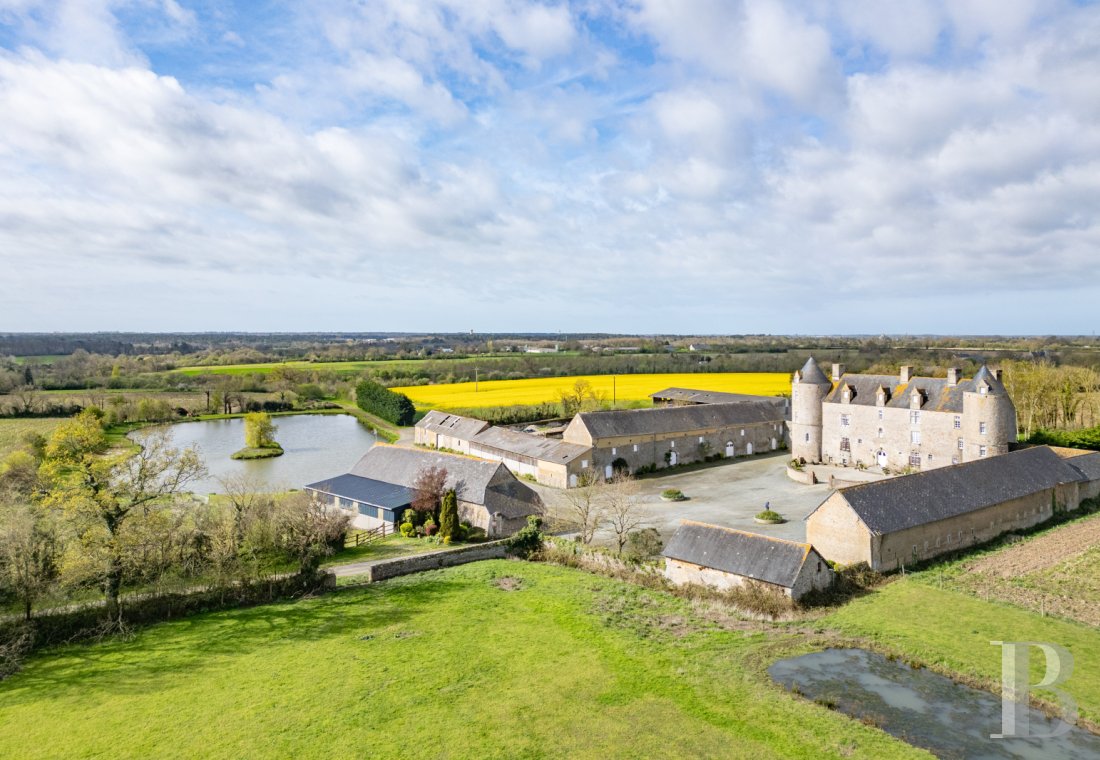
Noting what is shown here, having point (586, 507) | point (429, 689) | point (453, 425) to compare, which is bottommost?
point (429, 689)

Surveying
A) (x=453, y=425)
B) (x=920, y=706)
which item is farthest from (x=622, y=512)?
(x=453, y=425)

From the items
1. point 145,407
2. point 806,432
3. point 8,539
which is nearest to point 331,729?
point 8,539

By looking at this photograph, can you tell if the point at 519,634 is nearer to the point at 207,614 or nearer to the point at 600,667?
the point at 600,667

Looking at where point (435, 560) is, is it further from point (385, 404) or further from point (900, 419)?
point (385, 404)

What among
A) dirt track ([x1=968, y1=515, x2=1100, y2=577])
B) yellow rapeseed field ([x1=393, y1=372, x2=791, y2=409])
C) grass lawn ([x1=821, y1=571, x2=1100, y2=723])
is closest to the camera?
grass lawn ([x1=821, y1=571, x2=1100, y2=723])

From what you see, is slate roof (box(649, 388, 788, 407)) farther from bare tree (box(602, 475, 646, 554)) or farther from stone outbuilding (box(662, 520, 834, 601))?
stone outbuilding (box(662, 520, 834, 601))

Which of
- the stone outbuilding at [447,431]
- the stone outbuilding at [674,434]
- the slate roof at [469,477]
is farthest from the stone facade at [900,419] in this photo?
the stone outbuilding at [447,431]

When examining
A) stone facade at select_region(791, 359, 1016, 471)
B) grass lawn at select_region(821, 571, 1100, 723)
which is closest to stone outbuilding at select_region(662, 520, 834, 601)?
grass lawn at select_region(821, 571, 1100, 723)
